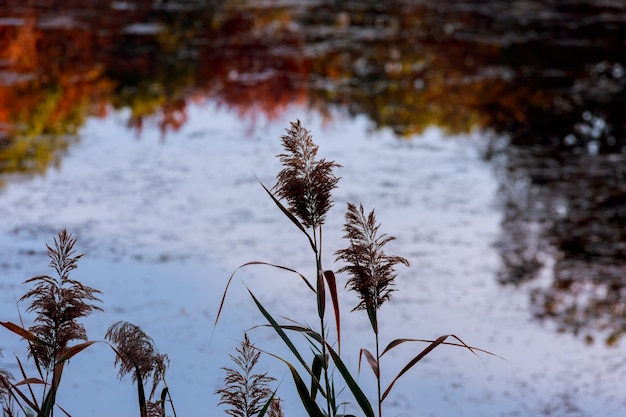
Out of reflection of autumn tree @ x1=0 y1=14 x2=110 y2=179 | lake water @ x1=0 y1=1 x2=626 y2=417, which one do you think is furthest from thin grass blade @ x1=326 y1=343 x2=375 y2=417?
reflection of autumn tree @ x1=0 y1=14 x2=110 y2=179

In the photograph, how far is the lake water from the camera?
4.18 meters

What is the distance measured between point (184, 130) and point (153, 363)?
5.73m

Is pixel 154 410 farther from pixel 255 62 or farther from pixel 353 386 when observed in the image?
pixel 255 62

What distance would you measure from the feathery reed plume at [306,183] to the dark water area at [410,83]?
2919 millimetres

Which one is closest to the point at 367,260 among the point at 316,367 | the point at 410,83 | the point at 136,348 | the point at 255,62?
the point at 316,367

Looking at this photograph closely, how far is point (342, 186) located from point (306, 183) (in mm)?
4400

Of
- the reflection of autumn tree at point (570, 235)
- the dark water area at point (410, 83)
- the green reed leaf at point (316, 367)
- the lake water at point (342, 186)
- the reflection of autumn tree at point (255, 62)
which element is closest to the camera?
the green reed leaf at point (316, 367)

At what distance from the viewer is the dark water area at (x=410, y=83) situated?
5.59 meters

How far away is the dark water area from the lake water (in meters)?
0.02

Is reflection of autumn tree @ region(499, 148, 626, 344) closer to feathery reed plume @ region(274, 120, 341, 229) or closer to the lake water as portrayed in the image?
the lake water

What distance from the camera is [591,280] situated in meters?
5.01

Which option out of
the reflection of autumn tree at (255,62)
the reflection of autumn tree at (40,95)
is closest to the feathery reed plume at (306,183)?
the reflection of autumn tree at (40,95)

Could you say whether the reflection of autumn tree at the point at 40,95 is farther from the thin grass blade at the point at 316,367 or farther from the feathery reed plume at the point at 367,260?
the feathery reed plume at the point at 367,260

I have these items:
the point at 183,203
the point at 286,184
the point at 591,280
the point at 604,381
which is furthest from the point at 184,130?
the point at 286,184
